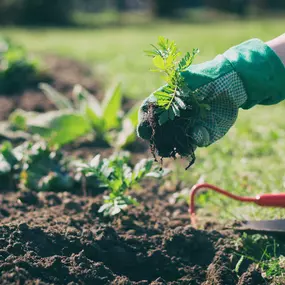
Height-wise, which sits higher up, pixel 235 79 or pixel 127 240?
pixel 235 79

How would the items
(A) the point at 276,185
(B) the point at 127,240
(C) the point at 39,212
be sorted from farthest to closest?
(A) the point at 276,185 → (C) the point at 39,212 → (B) the point at 127,240

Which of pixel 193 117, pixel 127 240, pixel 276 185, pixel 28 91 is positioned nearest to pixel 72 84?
pixel 28 91

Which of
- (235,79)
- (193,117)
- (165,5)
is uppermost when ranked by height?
(235,79)

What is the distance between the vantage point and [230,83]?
87.7 inches

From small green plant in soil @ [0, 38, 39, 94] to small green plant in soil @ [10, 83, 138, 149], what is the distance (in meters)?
1.54

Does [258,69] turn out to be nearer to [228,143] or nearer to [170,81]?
[170,81]

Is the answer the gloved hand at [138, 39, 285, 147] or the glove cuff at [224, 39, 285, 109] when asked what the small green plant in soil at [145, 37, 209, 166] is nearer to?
the gloved hand at [138, 39, 285, 147]

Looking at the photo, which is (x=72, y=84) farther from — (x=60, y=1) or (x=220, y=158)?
(x=60, y=1)

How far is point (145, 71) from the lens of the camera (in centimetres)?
736

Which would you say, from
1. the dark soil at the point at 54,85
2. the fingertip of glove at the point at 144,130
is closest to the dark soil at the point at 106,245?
the fingertip of glove at the point at 144,130

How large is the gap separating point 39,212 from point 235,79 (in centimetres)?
135

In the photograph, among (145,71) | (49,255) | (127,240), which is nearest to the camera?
(49,255)

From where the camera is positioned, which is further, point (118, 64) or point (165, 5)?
point (165, 5)

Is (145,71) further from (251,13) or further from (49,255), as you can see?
(251,13)
